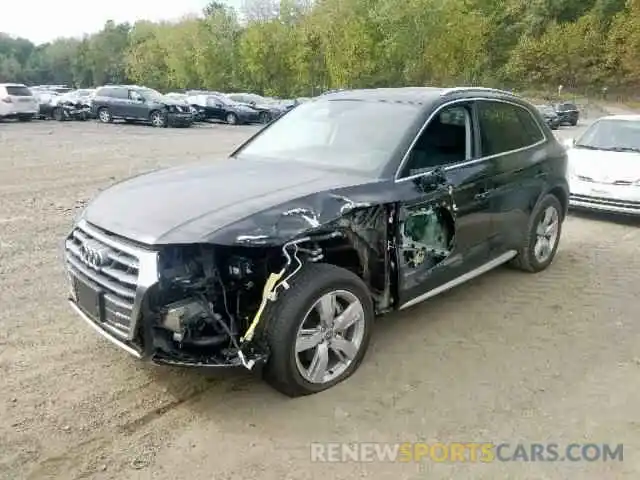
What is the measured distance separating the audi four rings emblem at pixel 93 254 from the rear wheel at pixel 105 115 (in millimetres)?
23458

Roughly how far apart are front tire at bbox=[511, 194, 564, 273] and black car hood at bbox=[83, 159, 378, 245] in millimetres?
2355

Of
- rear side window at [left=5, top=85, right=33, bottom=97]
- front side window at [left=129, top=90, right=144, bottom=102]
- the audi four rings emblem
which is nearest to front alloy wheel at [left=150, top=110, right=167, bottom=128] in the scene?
front side window at [left=129, top=90, right=144, bottom=102]

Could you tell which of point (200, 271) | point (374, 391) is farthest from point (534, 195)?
point (200, 271)

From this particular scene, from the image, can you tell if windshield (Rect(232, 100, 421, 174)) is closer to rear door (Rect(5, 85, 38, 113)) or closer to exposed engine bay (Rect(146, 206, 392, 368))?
exposed engine bay (Rect(146, 206, 392, 368))

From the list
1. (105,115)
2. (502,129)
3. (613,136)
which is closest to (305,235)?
(502,129)

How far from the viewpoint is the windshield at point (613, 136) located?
877cm

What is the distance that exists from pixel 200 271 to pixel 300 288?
1.81 feet

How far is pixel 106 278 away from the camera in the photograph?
10.7ft

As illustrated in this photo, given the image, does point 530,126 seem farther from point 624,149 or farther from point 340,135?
point 624,149

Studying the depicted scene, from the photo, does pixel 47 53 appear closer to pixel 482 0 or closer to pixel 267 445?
pixel 482 0

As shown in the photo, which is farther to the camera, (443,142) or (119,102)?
(119,102)

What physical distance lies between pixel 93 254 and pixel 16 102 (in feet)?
80.4

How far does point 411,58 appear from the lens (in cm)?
4172

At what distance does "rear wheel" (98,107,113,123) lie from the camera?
25078 millimetres
